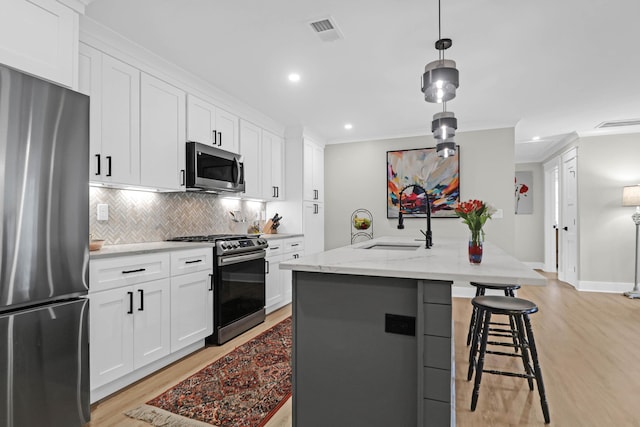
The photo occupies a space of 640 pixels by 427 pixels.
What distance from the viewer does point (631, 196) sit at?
196 inches

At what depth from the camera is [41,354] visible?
1.68 metres

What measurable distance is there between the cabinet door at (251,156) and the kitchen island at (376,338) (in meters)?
2.54

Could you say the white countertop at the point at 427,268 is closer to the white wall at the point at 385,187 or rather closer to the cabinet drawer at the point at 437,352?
the cabinet drawer at the point at 437,352

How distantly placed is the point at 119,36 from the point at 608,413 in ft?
13.2

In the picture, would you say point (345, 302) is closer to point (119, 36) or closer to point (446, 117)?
point (446, 117)

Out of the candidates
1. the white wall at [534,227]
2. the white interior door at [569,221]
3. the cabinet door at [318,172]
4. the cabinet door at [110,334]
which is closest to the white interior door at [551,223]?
the white wall at [534,227]

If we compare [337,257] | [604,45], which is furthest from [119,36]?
[604,45]

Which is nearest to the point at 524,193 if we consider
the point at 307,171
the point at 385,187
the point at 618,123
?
the point at 618,123

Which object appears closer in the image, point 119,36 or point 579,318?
point 119,36

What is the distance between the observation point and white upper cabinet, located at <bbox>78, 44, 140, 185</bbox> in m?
2.35

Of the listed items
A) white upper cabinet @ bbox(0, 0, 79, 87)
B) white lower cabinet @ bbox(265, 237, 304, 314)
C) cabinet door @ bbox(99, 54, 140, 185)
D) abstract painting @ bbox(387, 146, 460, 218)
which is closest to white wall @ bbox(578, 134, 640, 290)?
abstract painting @ bbox(387, 146, 460, 218)

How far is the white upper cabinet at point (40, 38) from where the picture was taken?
5.52 feet

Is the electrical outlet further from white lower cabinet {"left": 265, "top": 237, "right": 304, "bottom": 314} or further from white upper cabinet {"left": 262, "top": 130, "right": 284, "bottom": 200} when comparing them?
white upper cabinet {"left": 262, "top": 130, "right": 284, "bottom": 200}

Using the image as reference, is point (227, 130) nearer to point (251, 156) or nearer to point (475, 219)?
point (251, 156)
